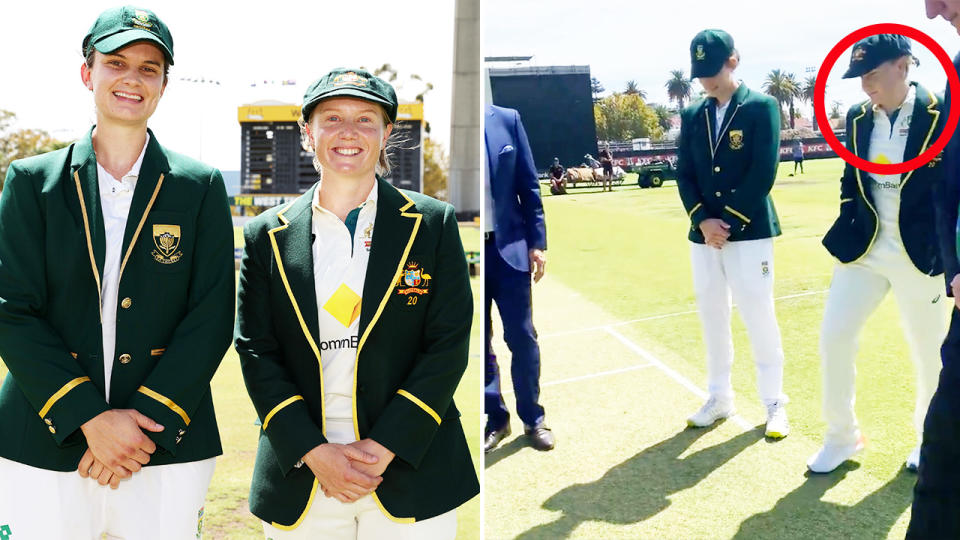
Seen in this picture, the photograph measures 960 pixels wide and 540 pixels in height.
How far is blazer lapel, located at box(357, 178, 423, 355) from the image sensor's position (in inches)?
76.0

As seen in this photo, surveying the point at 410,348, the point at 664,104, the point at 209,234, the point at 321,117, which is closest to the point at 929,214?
the point at 664,104

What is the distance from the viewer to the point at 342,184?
1992 millimetres

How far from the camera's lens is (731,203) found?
10.1 ft

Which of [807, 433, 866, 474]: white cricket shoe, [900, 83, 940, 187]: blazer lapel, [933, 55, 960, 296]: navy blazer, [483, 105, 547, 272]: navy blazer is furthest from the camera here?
[483, 105, 547, 272]: navy blazer

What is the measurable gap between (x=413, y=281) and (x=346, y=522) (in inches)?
22.1

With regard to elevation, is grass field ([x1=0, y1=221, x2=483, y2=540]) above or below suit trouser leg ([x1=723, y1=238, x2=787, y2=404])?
below

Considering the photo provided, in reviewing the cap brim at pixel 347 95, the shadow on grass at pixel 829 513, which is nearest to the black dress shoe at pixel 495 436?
the shadow on grass at pixel 829 513

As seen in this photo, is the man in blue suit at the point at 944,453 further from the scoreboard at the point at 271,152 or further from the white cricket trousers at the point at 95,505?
the scoreboard at the point at 271,152

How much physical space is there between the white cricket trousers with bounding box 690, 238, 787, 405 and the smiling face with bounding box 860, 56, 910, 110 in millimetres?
580

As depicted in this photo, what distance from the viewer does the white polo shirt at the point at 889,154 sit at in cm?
268

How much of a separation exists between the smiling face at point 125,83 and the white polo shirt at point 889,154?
213 centimetres

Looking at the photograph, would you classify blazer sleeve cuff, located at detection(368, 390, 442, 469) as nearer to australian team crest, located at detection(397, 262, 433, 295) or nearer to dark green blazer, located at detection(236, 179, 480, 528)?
dark green blazer, located at detection(236, 179, 480, 528)

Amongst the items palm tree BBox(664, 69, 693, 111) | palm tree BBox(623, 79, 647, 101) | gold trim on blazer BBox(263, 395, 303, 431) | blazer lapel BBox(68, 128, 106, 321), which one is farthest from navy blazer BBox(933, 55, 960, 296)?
blazer lapel BBox(68, 128, 106, 321)

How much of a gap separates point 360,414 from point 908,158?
1850 millimetres
